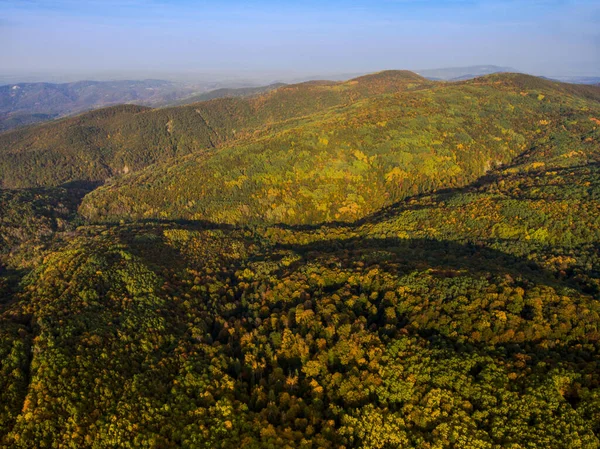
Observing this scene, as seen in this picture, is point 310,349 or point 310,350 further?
point 310,349

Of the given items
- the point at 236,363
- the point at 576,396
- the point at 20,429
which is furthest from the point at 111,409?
the point at 576,396

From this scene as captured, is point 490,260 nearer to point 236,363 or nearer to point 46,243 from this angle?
point 236,363

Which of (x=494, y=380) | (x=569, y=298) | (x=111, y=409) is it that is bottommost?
(x=111, y=409)

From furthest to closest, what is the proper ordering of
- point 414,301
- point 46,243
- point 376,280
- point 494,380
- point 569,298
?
point 46,243 → point 376,280 → point 414,301 → point 569,298 → point 494,380

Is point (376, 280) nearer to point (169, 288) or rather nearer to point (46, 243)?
point (169, 288)

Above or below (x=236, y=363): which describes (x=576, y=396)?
above

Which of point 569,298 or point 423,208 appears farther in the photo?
point 423,208

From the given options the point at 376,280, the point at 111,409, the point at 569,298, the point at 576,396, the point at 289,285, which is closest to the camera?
the point at 576,396

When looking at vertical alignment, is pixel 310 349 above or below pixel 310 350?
above
